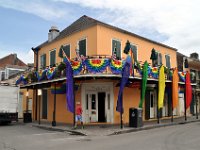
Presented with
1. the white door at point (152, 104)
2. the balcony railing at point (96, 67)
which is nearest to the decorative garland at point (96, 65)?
the balcony railing at point (96, 67)

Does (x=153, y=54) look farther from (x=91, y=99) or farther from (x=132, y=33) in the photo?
(x=91, y=99)

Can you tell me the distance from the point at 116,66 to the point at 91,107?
3.93 metres

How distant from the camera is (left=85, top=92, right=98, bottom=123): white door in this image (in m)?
18.8

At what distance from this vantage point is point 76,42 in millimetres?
19797

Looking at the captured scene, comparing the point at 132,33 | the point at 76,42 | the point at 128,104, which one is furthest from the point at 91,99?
the point at 132,33

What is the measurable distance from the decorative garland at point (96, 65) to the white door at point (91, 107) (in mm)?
3194

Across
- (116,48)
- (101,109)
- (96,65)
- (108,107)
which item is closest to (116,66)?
(96,65)

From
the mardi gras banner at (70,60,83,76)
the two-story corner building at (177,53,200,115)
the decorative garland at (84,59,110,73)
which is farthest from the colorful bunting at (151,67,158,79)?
the two-story corner building at (177,53,200,115)

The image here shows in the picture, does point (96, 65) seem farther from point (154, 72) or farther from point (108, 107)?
point (154, 72)

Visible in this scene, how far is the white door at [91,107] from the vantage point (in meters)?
18.8

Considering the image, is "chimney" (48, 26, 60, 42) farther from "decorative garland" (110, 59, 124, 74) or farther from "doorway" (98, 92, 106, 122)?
"decorative garland" (110, 59, 124, 74)

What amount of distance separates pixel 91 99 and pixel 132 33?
5898 millimetres

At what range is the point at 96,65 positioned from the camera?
16172mm

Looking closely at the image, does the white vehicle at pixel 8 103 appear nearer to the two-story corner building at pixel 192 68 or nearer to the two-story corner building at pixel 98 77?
the two-story corner building at pixel 98 77
